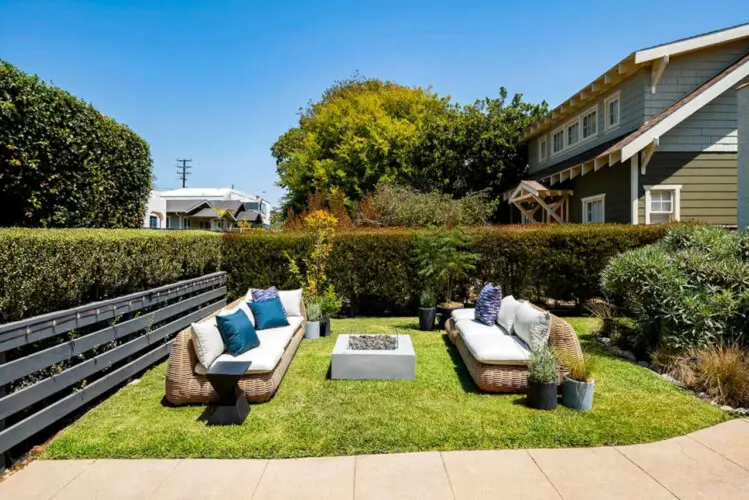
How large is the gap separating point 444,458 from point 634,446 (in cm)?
169

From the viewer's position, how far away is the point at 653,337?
22.0 feet

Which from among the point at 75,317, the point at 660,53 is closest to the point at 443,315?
the point at 75,317

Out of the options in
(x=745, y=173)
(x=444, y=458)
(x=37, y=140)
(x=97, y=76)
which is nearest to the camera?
(x=444, y=458)

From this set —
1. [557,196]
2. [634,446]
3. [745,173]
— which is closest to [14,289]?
[634,446]

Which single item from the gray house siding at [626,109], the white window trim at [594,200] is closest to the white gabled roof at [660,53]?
the gray house siding at [626,109]

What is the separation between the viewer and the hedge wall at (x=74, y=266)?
4.12 metres

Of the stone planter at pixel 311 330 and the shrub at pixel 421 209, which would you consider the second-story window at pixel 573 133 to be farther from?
the stone planter at pixel 311 330

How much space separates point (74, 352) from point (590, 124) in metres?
15.0

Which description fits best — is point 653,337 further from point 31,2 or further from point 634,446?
point 31,2

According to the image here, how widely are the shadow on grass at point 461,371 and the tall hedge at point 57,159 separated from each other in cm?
634

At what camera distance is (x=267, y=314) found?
6.96m

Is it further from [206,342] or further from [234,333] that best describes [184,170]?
[206,342]

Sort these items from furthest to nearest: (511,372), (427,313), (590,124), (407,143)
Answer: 1. (407,143)
2. (590,124)
3. (427,313)
4. (511,372)

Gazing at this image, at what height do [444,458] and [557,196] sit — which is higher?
[557,196]
